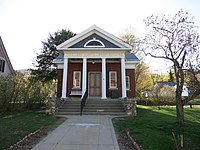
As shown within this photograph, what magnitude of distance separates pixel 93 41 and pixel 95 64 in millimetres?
2607

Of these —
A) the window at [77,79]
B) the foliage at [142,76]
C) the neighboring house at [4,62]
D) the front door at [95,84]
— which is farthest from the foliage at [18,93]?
the foliage at [142,76]

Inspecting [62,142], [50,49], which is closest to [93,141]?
[62,142]

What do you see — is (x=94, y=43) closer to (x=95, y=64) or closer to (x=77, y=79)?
(x=95, y=64)

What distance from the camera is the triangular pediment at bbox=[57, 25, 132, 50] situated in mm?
15555

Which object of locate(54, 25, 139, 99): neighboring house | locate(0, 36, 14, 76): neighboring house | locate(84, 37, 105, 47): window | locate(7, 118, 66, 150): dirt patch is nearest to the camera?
locate(7, 118, 66, 150): dirt patch

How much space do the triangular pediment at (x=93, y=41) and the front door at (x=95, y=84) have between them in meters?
3.11

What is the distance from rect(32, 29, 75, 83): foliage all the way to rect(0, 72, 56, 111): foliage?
1433 cm

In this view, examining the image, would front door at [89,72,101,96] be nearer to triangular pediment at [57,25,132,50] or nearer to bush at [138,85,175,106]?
triangular pediment at [57,25,132,50]

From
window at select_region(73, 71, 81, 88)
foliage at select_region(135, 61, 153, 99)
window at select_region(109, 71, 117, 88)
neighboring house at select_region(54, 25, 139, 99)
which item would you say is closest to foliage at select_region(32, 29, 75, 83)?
neighboring house at select_region(54, 25, 139, 99)

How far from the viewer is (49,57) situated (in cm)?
2914

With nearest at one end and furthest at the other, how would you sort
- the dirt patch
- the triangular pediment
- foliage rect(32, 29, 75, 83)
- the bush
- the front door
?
the dirt patch
the triangular pediment
the front door
the bush
foliage rect(32, 29, 75, 83)

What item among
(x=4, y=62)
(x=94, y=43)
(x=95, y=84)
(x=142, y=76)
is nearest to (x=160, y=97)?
(x=142, y=76)

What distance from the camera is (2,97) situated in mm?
11617

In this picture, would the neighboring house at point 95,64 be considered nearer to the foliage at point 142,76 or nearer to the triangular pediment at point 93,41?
the triangular pediment at point 93,41
